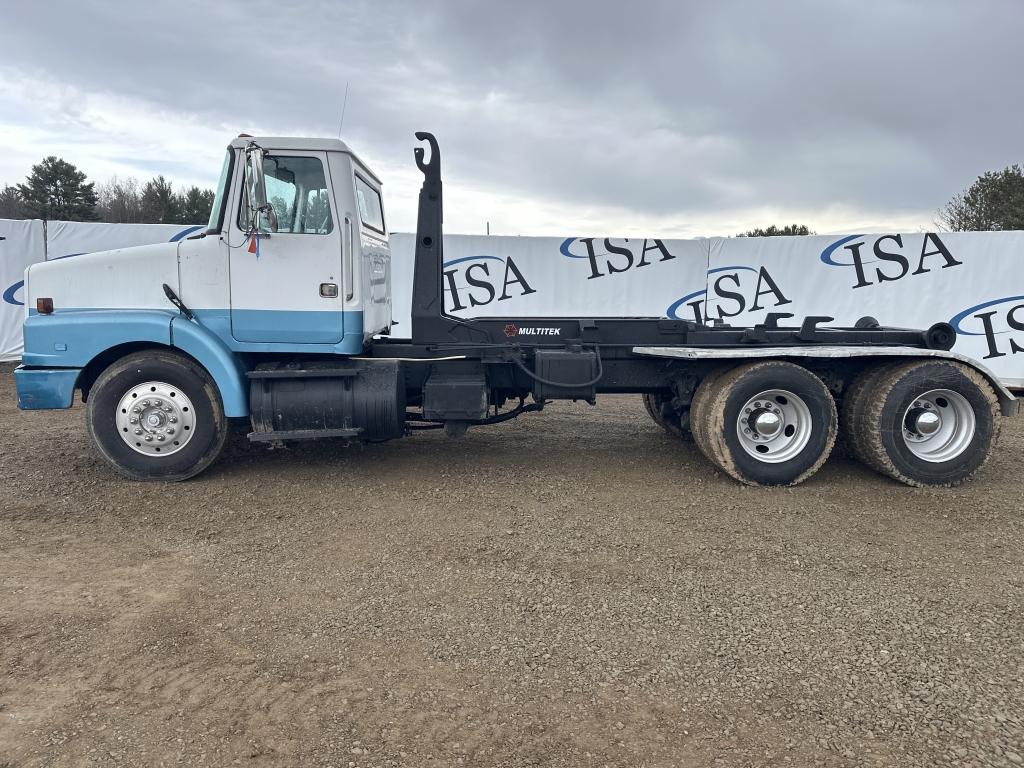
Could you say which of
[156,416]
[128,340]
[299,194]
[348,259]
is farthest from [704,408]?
[128,340]

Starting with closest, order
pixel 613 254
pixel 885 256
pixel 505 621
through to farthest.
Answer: pixel 505 621, pixel 885 256, pixel 613 254

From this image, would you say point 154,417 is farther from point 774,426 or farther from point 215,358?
point 774,426

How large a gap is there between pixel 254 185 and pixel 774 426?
15.5 ft

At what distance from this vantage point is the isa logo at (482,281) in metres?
12.8

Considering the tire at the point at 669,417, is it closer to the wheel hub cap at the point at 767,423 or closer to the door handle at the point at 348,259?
the wheel hub cap at the point at 767,423

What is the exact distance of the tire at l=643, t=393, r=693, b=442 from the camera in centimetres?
719

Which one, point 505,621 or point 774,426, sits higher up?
point 774,426

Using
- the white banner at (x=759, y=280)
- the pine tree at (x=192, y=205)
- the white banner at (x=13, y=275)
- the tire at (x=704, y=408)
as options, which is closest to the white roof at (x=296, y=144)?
the tire at (x=704, y=408)

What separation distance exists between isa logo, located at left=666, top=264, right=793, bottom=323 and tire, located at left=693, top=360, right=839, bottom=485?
22.2 feet

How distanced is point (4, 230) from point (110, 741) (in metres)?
13.8

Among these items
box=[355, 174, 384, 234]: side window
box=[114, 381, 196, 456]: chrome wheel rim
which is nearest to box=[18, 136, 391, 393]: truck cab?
box=[355, 174, 384, 234]: side window

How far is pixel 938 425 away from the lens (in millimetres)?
6004

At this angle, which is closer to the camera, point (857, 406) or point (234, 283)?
point (234, 283)

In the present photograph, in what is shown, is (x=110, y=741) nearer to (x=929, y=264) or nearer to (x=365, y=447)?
(x=365, y=447)
